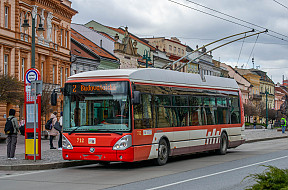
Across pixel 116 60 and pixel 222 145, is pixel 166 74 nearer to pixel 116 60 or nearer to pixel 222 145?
pixel 222 145

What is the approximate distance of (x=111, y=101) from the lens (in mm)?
16109

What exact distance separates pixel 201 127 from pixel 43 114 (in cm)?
2392

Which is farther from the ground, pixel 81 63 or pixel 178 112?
pixel 81 63

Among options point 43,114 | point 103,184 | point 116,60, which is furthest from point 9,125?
point 116,60

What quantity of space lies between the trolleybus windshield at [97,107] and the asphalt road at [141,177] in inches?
52.4

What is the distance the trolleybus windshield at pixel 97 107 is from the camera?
16.0 m

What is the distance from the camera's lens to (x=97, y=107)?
53.0ft

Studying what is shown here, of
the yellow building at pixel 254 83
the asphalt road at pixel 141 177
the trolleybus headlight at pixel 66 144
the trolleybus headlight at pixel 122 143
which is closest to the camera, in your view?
the asphalt road at pixel 141 177

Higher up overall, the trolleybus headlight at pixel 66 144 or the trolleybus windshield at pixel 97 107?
the trolleybus windshield at pixel 97 107

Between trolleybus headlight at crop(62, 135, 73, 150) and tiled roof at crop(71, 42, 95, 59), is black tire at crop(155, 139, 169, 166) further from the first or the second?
tiled roof at crop(71, 42, 95, 59)

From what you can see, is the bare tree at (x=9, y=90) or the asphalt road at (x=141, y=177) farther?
the bare tree at (x=9, y=90)

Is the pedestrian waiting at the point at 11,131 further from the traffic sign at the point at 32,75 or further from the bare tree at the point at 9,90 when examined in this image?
the bare tree at the point at 9,90

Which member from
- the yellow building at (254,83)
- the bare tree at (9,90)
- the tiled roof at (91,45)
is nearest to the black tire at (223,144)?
the bare tree at (9,90)

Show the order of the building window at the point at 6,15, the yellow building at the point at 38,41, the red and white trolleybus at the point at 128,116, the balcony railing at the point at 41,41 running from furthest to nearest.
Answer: the balcony railing at the point at 41,41 < the building window at the point at 6,15 < the yellow building at the point at 38,41 < the red and white trolleybus at the point at 128,116
